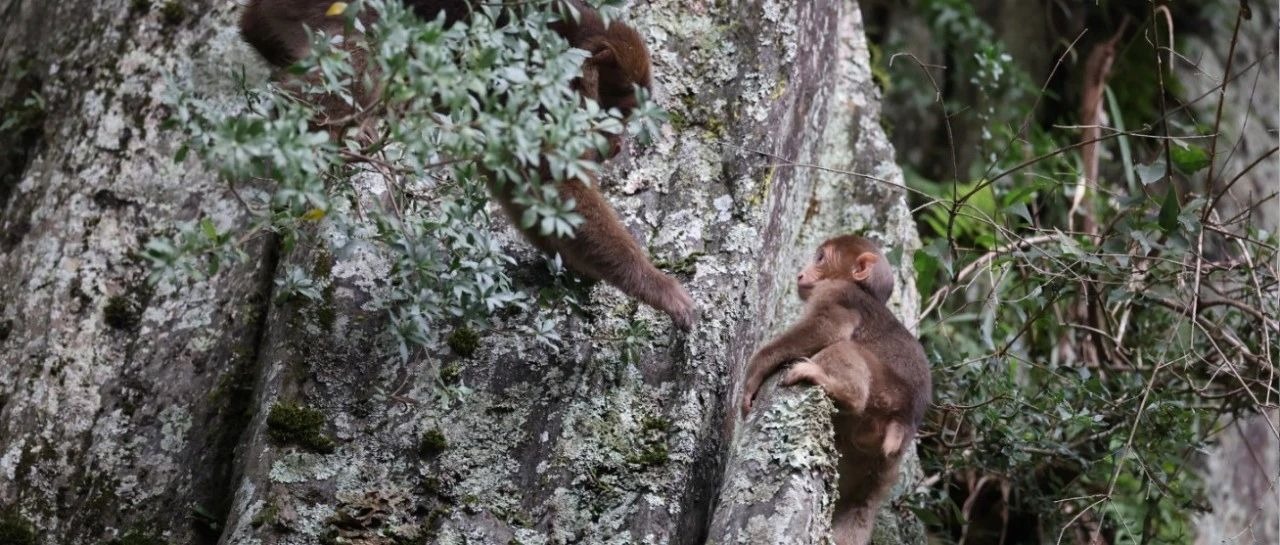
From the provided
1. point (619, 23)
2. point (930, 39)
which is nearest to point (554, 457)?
point (619, 23)

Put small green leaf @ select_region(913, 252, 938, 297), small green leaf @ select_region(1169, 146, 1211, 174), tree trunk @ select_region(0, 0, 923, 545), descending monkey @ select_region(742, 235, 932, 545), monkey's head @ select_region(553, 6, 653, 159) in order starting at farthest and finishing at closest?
small green leaf @ select_region(913, 252, 938, 297) < small green leaf @ select_region(1169, 146, 1211, 174) < monkey's head @ select_region(553, 6, 653, 159) < descending monkey @ select_region(742, 235, 932, 545) < tree trunk @ select_region(0, 0, 923, 545)

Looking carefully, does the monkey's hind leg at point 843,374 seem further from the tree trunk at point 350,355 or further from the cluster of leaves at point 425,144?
the cluster of leaves at point 425,144

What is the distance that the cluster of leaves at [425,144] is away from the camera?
298 cm

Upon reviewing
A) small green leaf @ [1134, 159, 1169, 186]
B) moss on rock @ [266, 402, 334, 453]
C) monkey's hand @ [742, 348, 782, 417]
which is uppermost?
small green leaf @ [1134, 159, 1169, 186]

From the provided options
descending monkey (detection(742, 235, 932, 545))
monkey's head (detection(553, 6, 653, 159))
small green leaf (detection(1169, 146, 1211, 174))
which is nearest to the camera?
descending monkey (detection(742, 235, 932, 545))

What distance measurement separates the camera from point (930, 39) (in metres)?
9.76

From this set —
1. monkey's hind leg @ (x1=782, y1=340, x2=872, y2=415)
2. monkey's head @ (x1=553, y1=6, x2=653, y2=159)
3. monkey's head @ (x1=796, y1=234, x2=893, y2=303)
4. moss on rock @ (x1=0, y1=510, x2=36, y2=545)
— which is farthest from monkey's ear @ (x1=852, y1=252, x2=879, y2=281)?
moss on rock @ (x1=0, y1=510, x2=36, y2=545)

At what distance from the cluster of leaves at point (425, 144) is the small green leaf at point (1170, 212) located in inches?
102

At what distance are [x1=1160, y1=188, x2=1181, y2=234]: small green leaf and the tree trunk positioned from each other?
114 cm

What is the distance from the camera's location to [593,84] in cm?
479

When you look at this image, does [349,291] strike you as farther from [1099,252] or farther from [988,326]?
[1099,252]

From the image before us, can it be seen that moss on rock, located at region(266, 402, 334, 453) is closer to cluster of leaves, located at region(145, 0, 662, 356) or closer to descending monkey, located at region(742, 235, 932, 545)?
cluster of leaves, located at region(145, 0, 662, 356)

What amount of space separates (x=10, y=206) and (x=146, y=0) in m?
1.09

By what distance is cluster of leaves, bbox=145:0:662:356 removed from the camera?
2.98 metres
